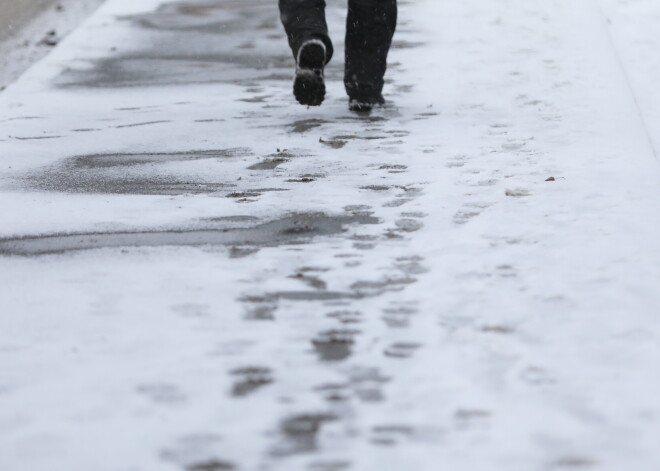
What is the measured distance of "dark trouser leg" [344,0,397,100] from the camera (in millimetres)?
4625

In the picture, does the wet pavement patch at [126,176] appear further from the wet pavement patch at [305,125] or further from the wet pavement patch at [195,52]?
the wet pavement patch at [195,52]

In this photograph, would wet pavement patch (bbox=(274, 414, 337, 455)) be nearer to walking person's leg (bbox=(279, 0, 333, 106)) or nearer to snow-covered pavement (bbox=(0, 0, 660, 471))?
snow-covered pavement (bbox=(0, 0, 660, 471))

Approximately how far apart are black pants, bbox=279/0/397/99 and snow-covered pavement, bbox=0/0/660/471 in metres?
0.18

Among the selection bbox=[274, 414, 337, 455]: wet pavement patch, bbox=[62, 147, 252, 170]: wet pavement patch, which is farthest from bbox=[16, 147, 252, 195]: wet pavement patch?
bbox=[274, 414, 337, 455]: wet pavement patch

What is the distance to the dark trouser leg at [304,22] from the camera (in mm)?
4414

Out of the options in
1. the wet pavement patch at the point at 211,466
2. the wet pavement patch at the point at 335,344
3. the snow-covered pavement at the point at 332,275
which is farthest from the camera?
the wet pavement patch at the point at 335,344

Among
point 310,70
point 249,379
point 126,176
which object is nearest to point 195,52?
point 310,70

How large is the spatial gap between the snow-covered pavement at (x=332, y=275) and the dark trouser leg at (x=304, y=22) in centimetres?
38

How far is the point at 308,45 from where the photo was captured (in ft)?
14.2

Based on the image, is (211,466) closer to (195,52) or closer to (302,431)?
(302,431)

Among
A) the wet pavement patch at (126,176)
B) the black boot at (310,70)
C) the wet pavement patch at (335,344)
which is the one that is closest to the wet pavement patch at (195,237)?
the wet pavement patch at (126,176)

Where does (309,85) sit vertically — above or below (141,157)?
above

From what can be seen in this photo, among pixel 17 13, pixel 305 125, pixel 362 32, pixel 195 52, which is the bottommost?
pixel 17 13

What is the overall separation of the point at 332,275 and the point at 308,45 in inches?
67.1
